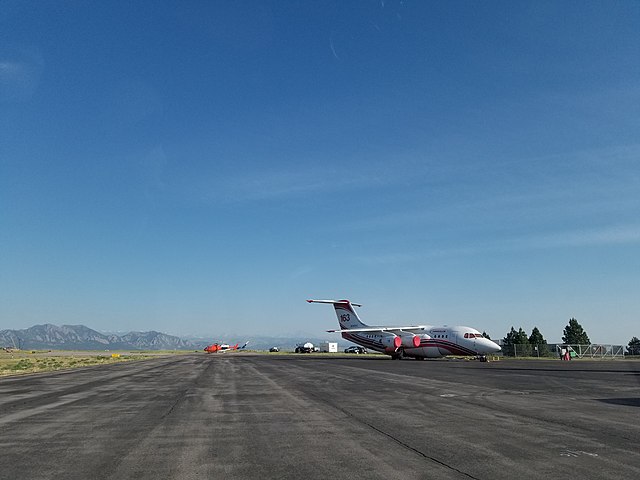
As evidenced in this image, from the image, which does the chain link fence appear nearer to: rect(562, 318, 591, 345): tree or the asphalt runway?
rect(562, 318, 591, 345): tree

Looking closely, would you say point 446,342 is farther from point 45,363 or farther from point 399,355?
point 45,363

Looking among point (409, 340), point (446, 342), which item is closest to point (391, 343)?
point (409, 340)

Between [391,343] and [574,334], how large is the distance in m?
76.9

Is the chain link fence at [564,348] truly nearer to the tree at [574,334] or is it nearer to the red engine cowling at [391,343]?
the red engine cowling at [391,343]

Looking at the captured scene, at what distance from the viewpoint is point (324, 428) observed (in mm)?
11195

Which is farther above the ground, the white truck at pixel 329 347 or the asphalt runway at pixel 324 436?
the white truck at pixel 329 347

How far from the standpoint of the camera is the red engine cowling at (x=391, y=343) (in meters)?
59.1

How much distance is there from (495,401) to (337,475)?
35.7 ft

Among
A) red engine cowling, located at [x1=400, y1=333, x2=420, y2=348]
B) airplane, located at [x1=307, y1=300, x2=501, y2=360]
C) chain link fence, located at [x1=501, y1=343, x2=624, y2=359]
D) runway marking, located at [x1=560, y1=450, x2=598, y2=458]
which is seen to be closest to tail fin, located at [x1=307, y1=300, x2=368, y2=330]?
airplane, located at [x1=307, y1=300, x2=501, y2=360]

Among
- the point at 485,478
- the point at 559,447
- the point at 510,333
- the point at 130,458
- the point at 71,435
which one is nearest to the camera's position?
the point at 485,478

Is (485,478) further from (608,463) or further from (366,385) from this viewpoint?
(366,385)

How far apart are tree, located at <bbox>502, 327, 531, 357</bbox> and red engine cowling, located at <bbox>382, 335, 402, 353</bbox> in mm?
25459

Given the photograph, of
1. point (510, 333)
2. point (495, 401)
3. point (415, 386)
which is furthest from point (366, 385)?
point (510, 333)

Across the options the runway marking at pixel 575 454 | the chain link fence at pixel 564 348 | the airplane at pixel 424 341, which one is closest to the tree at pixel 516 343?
the chain link fence at pixel 564 348
